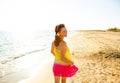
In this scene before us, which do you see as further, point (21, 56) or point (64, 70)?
point (21, 56)

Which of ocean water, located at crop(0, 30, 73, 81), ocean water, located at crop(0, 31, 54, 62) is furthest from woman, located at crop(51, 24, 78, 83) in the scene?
ocean water, located at crop(0, 31, 54, 62)

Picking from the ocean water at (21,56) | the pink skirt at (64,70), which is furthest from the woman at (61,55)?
the ocean water at (21,56)

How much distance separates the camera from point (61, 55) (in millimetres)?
4418

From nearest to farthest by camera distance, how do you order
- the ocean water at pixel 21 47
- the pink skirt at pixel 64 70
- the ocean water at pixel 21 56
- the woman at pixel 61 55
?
1. the woman at pixel 61 55
2. the pink skirt at pixel 64 70
3. the ocean water at pixel 21 56
4. the ocean water at pixel 21 47

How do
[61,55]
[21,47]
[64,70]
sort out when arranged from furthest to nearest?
[21,47] < [64,70] < [61,55]

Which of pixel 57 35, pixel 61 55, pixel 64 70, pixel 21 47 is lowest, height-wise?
pixel 21 47

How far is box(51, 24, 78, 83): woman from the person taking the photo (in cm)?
439

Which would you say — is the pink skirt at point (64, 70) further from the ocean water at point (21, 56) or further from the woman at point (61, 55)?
the ocean water at point (21, 56)

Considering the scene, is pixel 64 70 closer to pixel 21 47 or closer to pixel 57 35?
pixel 57 35

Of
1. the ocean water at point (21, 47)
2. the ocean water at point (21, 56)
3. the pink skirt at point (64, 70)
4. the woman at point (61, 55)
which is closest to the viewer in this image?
the woman at point (61, 55)

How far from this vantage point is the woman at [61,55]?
4388 millimetres

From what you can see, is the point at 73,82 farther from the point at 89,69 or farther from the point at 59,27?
the point at 59,27

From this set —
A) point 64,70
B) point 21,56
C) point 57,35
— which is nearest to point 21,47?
point 21,56

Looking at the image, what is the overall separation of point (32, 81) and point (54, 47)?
4984mm
